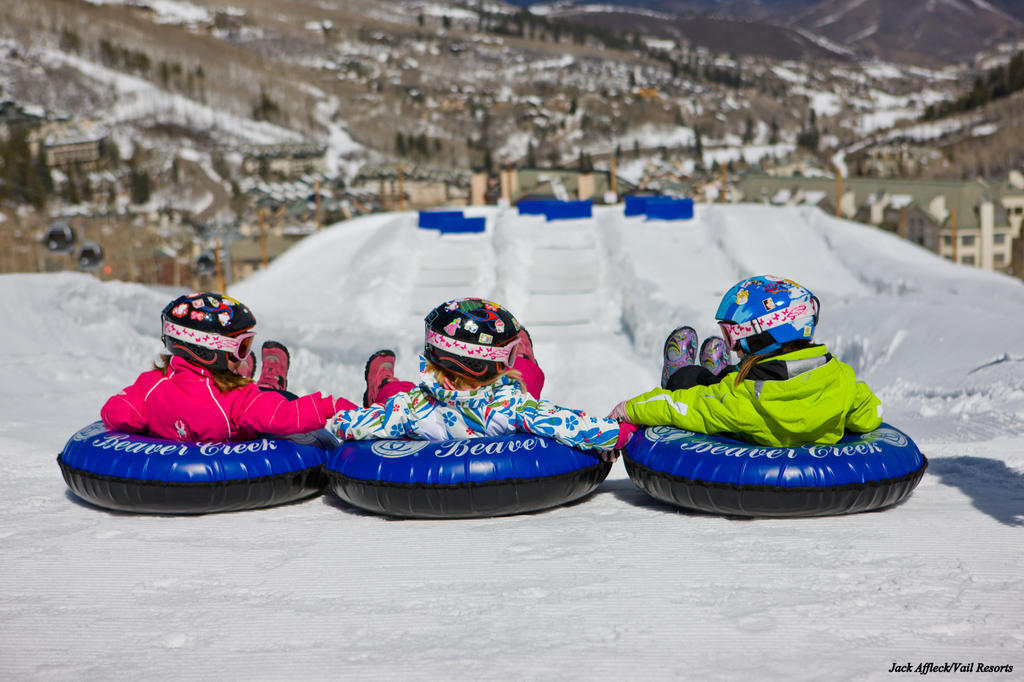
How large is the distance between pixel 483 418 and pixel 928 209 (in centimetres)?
5890

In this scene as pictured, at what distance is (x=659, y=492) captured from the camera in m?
4.60

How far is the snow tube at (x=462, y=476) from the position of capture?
4.45 meters

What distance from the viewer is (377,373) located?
608cm

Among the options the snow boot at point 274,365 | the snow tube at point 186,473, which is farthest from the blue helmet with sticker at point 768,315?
the snow boot at point 274,365

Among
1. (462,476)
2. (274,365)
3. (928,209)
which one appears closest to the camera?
(462,476)

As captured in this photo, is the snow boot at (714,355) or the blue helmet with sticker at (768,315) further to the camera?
the snow boot at (714,355)

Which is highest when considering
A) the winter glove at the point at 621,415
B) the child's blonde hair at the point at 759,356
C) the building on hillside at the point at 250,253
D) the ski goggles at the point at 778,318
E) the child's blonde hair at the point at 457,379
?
the ski goggles at the point at 778,318

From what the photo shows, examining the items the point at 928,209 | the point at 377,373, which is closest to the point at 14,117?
the point at 928,209

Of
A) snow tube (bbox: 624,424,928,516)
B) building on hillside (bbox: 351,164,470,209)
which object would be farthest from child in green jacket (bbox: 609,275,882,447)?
building on hillside (bbox: 351,164,470,209)

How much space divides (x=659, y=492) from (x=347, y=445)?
5.14ft

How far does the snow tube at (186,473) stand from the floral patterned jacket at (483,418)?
1.57 ft

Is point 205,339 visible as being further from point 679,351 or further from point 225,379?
point 679,351

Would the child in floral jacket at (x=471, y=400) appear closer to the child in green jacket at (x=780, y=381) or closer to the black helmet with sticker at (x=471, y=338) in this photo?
the black helmet with sticker at (x=471, y=338)

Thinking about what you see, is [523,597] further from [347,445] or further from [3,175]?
[3,175]
